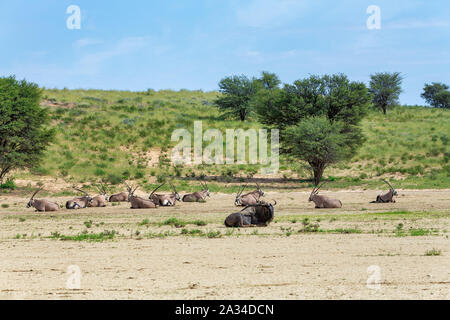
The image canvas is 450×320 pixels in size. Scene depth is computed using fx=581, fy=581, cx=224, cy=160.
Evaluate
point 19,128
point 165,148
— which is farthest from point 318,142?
point 19,128

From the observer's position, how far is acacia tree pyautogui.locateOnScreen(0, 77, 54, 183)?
35.8m

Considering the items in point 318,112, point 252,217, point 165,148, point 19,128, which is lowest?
point 252,217

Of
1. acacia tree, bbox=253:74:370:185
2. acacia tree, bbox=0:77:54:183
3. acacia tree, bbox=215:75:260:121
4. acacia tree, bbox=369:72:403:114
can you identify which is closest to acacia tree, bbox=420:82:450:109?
acacia tree, bbox=369:72:403:114

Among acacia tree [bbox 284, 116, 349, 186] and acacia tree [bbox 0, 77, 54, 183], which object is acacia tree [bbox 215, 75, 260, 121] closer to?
acacia tree [bbox 284, 116, 349, 186]

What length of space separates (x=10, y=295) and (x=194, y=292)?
2.75 metres

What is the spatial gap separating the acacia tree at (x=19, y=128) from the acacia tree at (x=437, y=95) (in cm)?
7251

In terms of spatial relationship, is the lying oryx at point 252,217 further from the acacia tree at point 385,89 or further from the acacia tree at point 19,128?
the acacia tree at point 385,89

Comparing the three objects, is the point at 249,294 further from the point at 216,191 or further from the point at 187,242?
the point at 216,191

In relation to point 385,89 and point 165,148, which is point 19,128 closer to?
point 165,148

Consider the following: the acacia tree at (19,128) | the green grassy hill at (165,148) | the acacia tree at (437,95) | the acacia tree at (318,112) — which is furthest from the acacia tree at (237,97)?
the acacia tree at (437,95)

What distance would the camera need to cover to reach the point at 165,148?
49031mm

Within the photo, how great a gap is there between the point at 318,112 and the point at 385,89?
38.5 metres

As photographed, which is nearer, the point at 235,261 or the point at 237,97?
the point at 235,261

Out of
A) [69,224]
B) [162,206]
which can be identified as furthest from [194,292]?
[162,206]
